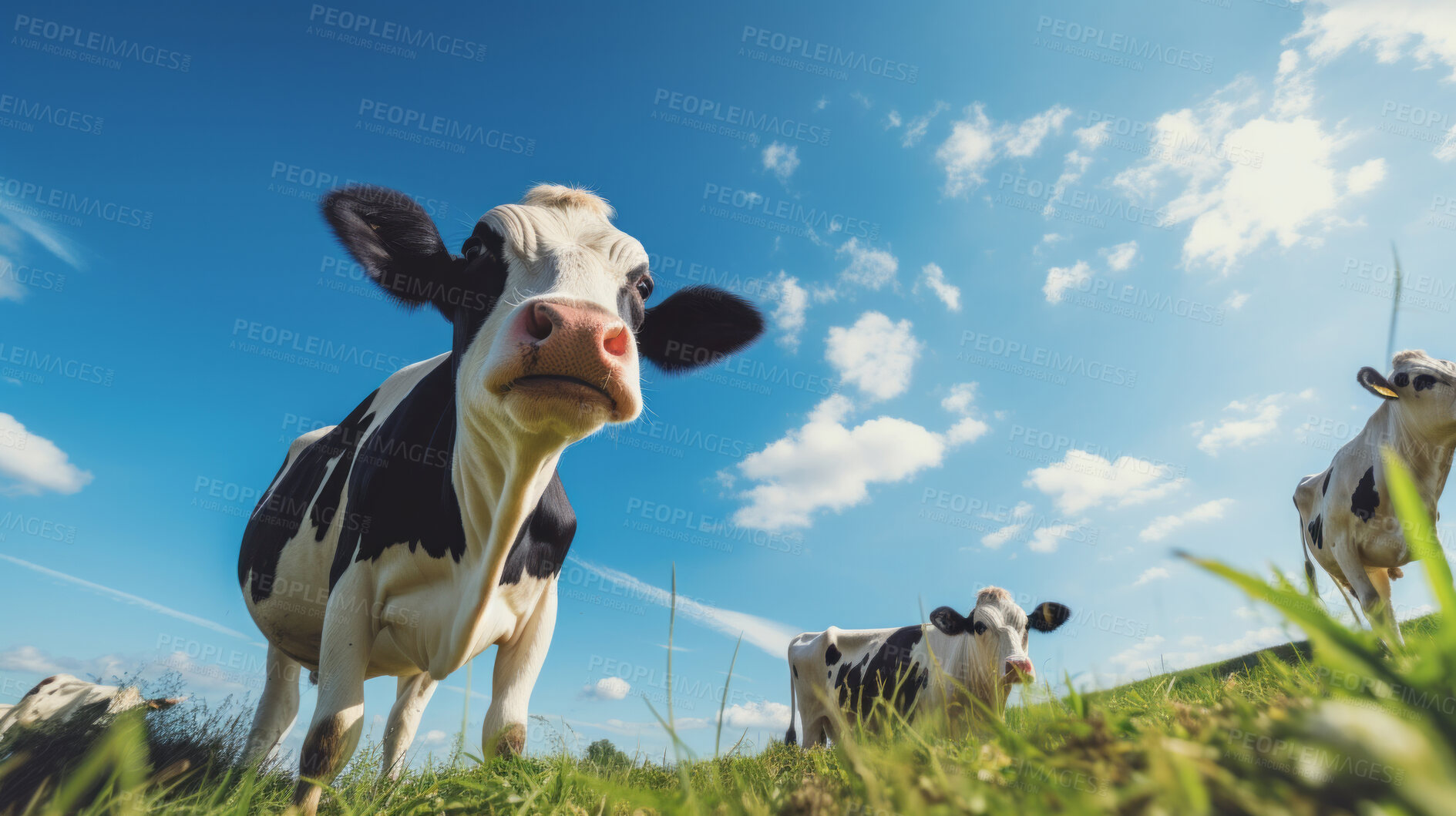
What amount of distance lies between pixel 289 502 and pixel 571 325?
378cm

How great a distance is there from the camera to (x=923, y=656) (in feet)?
26.8

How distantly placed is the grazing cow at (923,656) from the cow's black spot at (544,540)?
3.57 m

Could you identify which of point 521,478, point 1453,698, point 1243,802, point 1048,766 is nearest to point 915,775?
point 1048,766

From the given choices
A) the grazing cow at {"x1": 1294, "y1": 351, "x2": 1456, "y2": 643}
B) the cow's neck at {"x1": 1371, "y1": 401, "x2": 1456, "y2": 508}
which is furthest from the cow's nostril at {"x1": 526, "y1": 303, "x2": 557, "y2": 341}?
the cow's neck at {"x1": 1371, "y1": 401, "x2": 1456, "y2": 508}

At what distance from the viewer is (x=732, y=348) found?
14.6 feet

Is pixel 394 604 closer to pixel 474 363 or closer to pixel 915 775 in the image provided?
pixel 474 363

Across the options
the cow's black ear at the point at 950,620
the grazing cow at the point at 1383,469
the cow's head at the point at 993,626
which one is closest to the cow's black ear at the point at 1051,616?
the cow's head at the point at 993,626

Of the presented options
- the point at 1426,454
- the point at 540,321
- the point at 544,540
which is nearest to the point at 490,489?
the point at 544,540

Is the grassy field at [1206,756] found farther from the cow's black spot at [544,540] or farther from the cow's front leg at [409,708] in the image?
the cow's front leg at [409,708]

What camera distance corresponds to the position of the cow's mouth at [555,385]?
254 centimetres

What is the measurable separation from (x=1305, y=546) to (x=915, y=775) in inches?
431

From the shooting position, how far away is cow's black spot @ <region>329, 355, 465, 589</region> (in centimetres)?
341

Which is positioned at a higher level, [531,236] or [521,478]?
[531,236]

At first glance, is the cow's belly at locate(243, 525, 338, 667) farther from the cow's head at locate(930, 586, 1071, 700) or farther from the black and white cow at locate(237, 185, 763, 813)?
the cow's head at locate(930, 586, 1071, 700)
